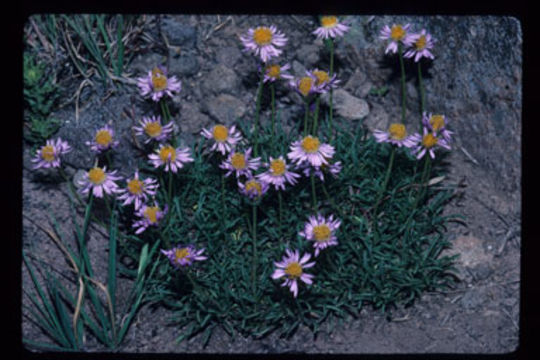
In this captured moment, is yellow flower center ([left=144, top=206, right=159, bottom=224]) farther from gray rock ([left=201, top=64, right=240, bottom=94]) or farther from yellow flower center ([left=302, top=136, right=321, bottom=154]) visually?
gray rock ([left=201, top=64, right=240, bottom=94])

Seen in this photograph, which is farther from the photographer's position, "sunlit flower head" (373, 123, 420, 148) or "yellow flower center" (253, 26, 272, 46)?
"yellow flower center" (253, 26, 272, 46)

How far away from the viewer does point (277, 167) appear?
2980mm

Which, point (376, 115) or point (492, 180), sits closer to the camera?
point (492, 180)

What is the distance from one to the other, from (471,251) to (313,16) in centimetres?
180

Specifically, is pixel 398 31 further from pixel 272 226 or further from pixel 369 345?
pixel 369 345

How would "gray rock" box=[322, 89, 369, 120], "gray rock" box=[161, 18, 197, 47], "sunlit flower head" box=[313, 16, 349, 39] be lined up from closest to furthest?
"sunlit flower head" box=[313, 16, 349, 39] → "gray rock" box=[322, 89, 369, 120] → "gray rock" box=[161, 18, 197, 47]

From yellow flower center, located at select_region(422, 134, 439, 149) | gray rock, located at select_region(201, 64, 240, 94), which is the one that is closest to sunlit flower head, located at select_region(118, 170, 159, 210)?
gray rock, located at select_region(201, 64, 240, 94)

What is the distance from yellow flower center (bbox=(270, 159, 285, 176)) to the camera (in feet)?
9.78

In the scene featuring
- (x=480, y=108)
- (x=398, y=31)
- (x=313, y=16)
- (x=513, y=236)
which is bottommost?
(x=513, y=236)

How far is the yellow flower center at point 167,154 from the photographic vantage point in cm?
306

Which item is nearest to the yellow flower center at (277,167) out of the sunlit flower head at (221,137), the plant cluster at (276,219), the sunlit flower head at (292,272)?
the plant cluster at (276,219)

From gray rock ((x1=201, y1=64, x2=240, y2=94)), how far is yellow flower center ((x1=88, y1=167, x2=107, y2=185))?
1.10 meters

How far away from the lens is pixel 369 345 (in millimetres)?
3100

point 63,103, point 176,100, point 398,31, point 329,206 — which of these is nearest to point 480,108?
point 398,31
